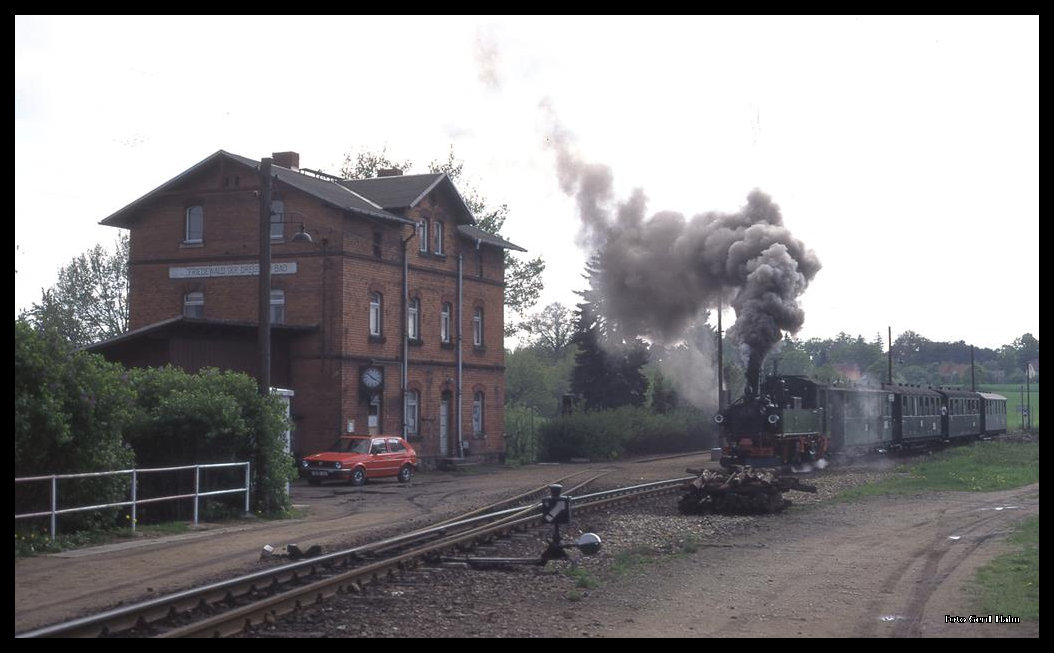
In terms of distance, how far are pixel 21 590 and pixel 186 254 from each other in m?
28.8

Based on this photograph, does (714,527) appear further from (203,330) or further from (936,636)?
(203,330)

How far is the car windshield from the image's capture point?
30289 millimetres

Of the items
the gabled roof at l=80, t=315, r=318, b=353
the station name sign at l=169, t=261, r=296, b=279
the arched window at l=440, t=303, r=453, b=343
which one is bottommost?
the gabled roof at l=80, t=315, r=318, b=353

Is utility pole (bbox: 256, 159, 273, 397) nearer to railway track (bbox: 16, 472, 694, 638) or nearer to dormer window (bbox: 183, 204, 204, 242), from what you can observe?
railway track (bbox: 16, 472, 694, 638)

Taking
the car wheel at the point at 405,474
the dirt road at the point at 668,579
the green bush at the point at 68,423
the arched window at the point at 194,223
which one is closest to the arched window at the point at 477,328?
the arched window at the point at 194,223

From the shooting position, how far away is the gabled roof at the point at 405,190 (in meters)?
37.4

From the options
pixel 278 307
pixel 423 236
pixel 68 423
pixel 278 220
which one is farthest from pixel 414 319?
pixel 68 423

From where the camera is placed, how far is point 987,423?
151 ft

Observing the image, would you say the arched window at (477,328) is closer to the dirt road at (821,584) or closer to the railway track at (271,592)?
the dirt road at (821,584)

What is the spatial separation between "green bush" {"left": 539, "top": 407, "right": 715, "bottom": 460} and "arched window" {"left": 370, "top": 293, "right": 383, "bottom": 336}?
9.95 m

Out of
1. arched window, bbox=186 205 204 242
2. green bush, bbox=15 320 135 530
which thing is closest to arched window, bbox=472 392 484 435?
arched window, bbox=186 205 204 242

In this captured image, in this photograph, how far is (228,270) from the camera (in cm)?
3603

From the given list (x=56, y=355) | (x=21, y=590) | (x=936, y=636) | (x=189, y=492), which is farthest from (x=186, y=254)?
(x=936, y=636)

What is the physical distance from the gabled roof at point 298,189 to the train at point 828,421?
13.0m
